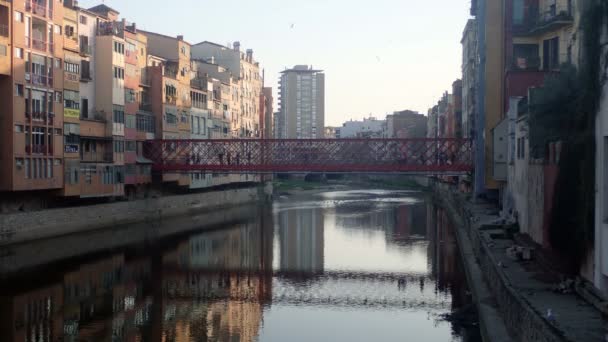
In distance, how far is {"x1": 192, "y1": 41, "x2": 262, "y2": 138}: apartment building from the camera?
200ft

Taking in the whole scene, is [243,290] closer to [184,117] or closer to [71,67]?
[71,67]

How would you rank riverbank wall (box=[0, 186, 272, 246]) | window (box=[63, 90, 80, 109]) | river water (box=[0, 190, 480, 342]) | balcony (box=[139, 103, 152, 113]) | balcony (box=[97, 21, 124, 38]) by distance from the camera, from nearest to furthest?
river water (box=[0, 190, 480, 342]) < riverbank wall (box=[0, 186, 272, 246]) < window (box=[63, 90, 80, 109]) < balcony (box=[97, 21, 124, 38]) < balcony (box=[139, 103, 152, 113])

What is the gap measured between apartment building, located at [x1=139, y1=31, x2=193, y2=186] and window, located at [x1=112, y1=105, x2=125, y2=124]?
559cm

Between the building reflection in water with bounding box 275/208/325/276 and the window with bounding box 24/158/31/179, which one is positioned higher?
the window with bounding box 24/158/31/179

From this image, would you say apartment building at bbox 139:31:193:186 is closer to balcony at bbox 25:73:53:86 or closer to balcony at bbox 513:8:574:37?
balcony at bbox 25:73:53:86

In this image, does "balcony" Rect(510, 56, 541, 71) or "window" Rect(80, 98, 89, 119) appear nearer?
"balcony" Rect(510, 56, 541, 71)

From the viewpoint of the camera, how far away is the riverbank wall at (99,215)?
89.9 ft

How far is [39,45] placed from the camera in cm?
2959

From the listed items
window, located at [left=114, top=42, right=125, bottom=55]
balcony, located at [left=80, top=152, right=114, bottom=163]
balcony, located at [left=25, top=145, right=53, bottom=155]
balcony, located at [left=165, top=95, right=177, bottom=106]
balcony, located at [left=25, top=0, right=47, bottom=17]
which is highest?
balcony, located at [left=25, top=0, right=47, bottom=17]

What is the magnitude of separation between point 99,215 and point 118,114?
5.78 meters

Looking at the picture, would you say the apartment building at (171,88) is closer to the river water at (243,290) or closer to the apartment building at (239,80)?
the river water at (243,290)

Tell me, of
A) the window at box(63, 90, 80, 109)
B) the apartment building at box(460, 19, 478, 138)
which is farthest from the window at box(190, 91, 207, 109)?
the apartment building at box(460, 19, 478, 138)

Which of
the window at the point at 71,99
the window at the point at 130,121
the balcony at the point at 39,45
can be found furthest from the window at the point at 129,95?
the balcony at the point at 39,45

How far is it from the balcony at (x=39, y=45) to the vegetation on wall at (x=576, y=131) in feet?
70.3
